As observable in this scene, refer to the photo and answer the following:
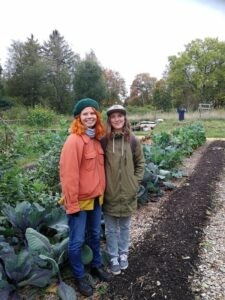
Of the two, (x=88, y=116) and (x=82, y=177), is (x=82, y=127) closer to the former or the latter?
(x=88, y=116)

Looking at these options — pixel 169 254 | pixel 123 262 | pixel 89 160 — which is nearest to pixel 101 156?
pixel 89 160

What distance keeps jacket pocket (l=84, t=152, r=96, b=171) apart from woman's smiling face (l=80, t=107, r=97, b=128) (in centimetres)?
24

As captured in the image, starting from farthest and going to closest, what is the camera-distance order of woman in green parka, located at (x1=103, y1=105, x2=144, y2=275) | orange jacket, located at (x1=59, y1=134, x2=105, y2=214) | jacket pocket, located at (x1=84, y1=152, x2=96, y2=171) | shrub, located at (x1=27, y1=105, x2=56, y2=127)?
shrub, located at (x1=27, y1=105, x2=56, y2=127) → woman in green parka, located at (x1=103, y1=105, x2=144, y2=275) → jacket pocket, located at (x1=84, y1=152, x2=96, y2=171) → orange jacket, located at (x1=59, y1=134, x2=105, y2=214)

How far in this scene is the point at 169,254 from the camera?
3545mm

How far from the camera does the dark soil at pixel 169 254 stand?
9.64 feet

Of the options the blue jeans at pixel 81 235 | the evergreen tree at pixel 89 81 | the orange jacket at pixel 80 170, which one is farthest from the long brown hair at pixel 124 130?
the evergreen tree at pixel 89 81

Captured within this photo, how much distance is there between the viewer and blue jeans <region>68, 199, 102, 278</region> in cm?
284

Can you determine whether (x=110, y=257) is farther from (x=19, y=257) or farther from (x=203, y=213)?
(x=203, y=213)

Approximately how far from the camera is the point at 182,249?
3.66 meters

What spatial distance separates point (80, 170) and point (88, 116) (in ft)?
1.48

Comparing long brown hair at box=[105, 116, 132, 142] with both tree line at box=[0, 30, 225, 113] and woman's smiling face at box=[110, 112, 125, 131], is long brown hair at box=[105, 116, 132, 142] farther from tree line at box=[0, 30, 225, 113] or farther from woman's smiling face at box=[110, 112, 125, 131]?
tree line at box=[0, 30, 225, 113]

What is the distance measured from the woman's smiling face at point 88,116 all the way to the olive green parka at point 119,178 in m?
0.30

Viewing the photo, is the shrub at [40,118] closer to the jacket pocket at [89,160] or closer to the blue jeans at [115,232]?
the blue jeans at [115,232]

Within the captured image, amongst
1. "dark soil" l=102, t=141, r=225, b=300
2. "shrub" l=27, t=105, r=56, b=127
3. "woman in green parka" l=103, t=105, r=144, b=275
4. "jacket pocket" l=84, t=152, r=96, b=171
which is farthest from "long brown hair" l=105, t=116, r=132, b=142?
"shrub" l=27, t=105, r=56, b=127
